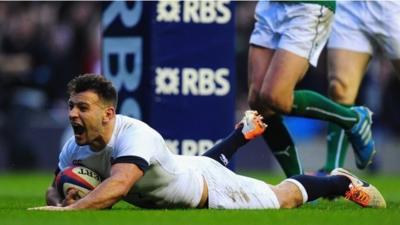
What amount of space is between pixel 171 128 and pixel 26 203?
6.49 feet

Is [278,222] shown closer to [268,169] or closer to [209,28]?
[209,28]

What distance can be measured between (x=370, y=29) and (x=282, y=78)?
1280 millimetres

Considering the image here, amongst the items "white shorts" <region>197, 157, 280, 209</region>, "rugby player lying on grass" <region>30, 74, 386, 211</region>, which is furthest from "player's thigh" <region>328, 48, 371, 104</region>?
"white shorts" <region>197, 157, 280, 209</region>

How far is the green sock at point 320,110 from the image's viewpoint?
9359mm

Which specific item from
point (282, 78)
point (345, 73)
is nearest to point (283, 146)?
point (282, 78)

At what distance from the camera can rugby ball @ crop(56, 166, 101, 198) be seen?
25.6ft

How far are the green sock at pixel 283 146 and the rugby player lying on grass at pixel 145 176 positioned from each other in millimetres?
1090

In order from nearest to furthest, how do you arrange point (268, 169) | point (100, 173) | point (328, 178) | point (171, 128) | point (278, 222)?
point (278, 222), point (100, 173), point (328, 178), point (171, 128), point (268, 169)

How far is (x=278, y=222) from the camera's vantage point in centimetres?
716

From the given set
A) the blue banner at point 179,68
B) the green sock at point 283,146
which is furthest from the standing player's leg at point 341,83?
the blue banner at point 179,68

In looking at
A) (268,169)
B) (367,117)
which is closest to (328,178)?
(367,117)

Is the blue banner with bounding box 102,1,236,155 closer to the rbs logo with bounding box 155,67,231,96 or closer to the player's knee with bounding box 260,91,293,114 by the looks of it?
the rbs logo with bounding box 155,67,231,96

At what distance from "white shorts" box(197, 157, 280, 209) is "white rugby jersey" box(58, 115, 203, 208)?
0.09 meters

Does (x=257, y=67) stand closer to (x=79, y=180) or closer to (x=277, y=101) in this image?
(x=277, y=101)
